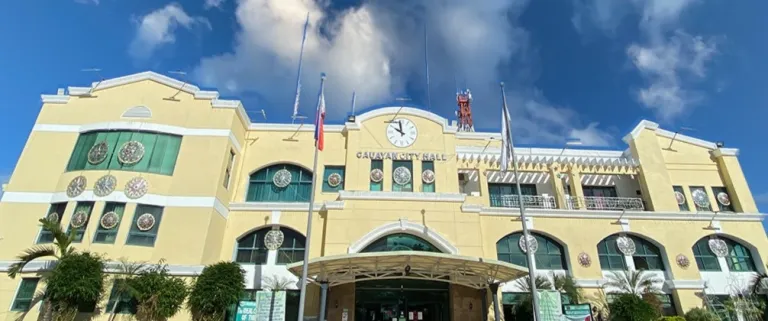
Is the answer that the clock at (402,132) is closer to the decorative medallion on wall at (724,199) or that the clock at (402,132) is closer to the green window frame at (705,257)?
the green window frame at (705,257)

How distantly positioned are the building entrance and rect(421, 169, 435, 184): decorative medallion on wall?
4891 millimetres

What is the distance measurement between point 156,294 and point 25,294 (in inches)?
223

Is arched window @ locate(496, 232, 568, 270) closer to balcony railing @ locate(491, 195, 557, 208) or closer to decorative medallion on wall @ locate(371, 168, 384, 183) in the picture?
balcony railing @ locate(491, 195, 557, 208)

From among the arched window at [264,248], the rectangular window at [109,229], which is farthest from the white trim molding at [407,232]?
the rectangular window at [109,229]

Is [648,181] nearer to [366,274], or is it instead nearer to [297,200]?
[366,274]

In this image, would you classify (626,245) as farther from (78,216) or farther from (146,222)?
(78,216)

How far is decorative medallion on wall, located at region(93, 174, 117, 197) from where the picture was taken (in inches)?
672

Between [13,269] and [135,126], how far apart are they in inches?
278

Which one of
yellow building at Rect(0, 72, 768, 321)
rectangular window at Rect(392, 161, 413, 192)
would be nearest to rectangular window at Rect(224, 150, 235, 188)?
yellow building at Rect(0, 72, 768, 321)

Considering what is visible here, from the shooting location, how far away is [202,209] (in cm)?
1762

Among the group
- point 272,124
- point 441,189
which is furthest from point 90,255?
point 441,189

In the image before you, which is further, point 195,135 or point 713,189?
point 713,189

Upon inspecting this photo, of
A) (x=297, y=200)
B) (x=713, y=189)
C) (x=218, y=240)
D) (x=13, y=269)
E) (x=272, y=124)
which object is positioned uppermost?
(x=272, y=124)

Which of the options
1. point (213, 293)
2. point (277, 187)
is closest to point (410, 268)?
point (213, 293)
